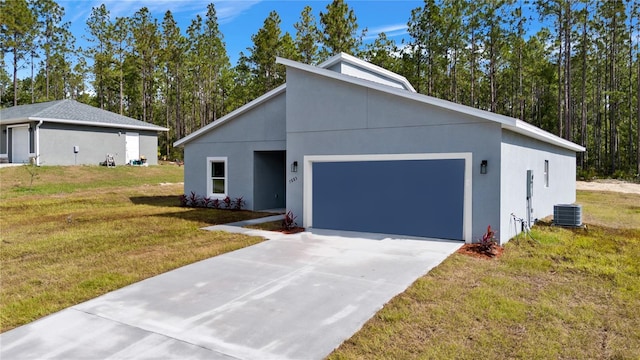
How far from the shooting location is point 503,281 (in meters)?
6.03

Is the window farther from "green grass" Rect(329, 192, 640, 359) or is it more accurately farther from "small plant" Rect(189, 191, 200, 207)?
"small plant" Rect(189, 191, 200, 207)

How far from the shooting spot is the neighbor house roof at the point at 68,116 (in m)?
22.8

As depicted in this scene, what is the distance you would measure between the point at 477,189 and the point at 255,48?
32.0 metres

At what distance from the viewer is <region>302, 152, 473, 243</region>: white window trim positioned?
8.66 m

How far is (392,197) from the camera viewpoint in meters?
9.58

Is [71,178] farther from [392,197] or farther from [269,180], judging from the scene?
[392,197]

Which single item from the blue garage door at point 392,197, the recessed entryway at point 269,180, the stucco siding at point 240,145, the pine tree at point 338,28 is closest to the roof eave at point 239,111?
the stucco siding at point 240,145

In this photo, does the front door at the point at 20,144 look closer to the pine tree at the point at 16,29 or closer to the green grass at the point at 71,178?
the green grass at the point at 71,178

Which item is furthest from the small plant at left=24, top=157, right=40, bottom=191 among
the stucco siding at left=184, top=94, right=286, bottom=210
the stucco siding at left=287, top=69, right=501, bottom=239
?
the stucco siding at left=287, top=69, right=501, bottom=239

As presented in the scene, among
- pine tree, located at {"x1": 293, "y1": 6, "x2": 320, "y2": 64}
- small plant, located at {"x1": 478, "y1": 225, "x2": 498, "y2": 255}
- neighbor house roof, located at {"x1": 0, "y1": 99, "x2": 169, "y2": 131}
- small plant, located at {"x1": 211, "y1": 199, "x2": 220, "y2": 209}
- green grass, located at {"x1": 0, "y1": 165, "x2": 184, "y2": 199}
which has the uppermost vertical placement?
pine tree, located at {"x1": 293, "y1": 6, "x2": 320, "y2": 64}

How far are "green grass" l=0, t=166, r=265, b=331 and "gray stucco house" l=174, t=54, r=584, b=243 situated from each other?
2.70 m

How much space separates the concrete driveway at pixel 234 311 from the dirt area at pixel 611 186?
69.2 feet

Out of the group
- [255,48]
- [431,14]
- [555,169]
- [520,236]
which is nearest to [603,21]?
[431,14]

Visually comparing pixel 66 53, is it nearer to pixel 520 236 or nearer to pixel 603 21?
pixel 520 236
